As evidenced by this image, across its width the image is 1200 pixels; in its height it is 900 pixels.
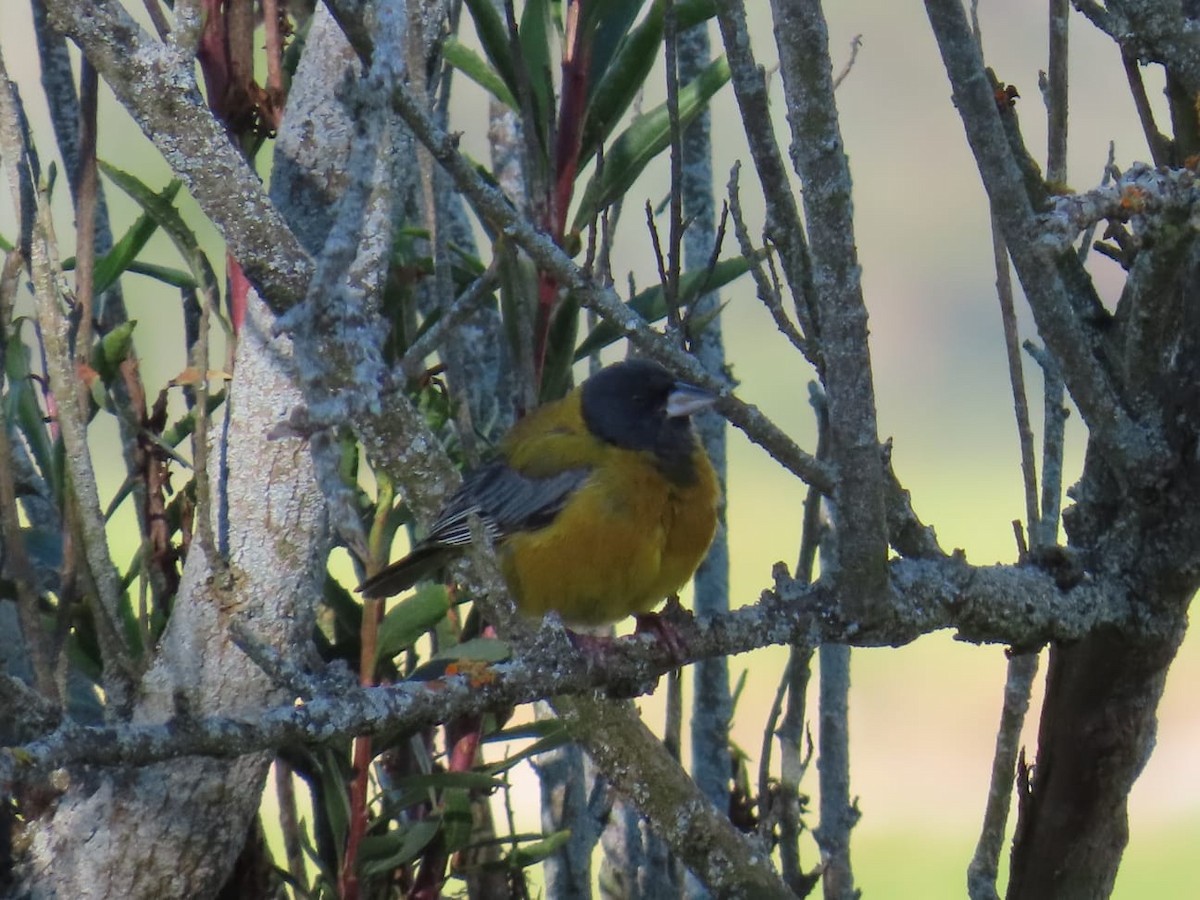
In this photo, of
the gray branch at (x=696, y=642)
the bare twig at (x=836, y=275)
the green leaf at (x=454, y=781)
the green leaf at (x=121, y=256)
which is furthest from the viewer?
the green leaf at (x=121, y=256)

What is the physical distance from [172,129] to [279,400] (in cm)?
71

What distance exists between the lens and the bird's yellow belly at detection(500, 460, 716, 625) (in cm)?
302

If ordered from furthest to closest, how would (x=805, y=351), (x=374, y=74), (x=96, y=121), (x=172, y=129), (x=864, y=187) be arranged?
1. (x=864, y=187)
2. (x=96, y=121)
3. (x=805, y=351)
4. (x=172, y=129)
5. (x=374, y=74)

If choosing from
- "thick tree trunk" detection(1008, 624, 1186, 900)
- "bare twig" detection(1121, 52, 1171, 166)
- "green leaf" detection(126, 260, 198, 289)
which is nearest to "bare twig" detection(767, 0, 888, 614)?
"thick tree trunk" detection(1008, 624, 1186, 900)

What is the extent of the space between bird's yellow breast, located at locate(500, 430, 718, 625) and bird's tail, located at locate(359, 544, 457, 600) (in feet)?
0.67

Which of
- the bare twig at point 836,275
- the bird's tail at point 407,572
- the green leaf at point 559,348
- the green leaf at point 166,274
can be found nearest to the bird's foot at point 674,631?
the bare twig at point 836,275

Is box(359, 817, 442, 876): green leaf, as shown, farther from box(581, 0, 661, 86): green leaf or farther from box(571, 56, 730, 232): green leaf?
box(581, 0, 661, 86): green leaf

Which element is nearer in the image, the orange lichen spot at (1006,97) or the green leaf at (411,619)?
the orange lichen spot at (1006,97)

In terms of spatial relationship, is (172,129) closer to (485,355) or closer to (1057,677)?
(1057,677)

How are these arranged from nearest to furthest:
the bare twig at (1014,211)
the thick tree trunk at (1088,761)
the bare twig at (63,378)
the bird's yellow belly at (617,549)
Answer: the bare twig at (1014,211)
the thick tree trunk at (1088,761)
the bare twig at (63,378)
the bird's yellow belly at (617,549)

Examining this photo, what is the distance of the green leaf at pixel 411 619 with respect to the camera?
269 centimetres

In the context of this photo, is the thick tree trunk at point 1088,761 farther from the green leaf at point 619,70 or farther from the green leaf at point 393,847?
the green leaf at point 619,70

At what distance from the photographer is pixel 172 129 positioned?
1.81m

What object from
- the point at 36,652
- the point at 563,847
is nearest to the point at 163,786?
the point at 36,652
